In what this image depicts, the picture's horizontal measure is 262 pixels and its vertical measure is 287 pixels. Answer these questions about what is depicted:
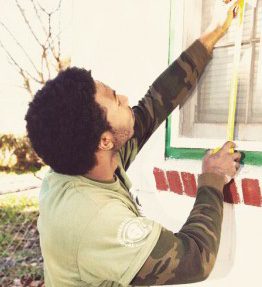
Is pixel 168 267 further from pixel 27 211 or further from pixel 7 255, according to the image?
pixel 27 211

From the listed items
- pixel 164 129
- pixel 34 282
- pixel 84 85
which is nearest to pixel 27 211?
pixel 34 282

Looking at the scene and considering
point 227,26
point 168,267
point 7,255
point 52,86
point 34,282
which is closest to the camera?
point 168,267

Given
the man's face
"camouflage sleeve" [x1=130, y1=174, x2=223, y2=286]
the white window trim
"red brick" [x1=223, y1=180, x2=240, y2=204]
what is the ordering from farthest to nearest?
the white window trim < "red brick" [x1=223, y1=180, x2=240, y2=204] < the man's face < "camouflage sleeve" [x1=130, y1=174, x2=223, y2=286]

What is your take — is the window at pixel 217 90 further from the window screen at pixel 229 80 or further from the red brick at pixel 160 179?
the red brick at pixel 160 179

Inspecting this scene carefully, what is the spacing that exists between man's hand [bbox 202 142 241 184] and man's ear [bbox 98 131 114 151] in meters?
0.41

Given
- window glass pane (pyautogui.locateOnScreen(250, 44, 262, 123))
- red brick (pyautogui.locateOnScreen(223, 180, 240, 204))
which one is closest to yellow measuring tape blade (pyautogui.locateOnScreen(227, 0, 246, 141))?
window glass pane (pyautogui.locateOnScreen(250, 44, 262, 123))

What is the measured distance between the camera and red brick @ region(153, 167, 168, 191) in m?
2.10

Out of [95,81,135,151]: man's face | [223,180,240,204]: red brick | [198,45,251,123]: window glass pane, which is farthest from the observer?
[198,45,251,123]: window glass pane

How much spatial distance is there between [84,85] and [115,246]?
24.6 inches

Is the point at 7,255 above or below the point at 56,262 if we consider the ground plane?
below

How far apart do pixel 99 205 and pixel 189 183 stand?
647mm

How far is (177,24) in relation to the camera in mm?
2035

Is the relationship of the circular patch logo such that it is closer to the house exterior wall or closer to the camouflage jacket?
the camouflage jacket

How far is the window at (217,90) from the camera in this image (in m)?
1.84
